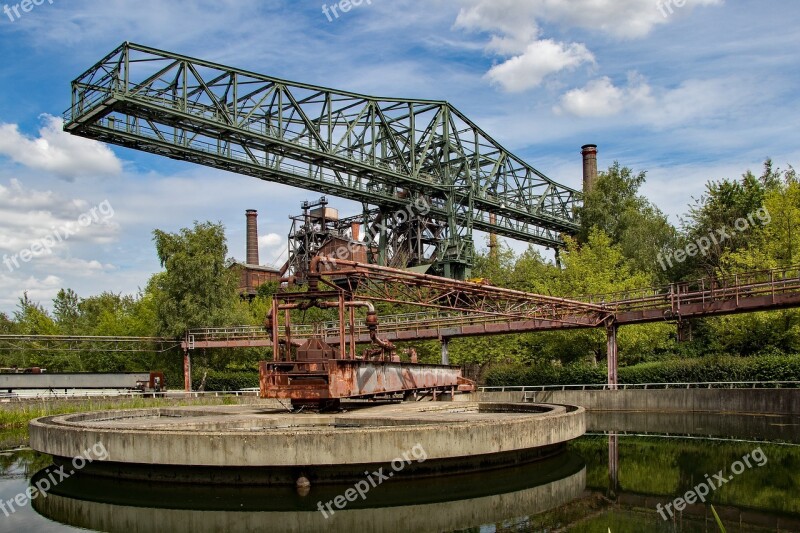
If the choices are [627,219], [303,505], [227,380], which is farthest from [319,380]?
[627,219]

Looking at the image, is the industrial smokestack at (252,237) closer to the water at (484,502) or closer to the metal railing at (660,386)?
the metal railing at (660,386)

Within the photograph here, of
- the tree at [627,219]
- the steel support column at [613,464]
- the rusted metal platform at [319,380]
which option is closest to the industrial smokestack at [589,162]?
the tree at [627,219]

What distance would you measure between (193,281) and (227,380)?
24.0 feet

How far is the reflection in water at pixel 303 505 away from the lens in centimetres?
1234

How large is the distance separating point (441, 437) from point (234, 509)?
4.45 m

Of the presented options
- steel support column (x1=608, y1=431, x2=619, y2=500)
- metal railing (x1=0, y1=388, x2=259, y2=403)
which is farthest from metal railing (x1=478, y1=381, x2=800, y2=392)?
metal railing (x1=0, y1=388, x2=259, y2=403)

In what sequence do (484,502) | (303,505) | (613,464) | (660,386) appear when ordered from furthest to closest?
(660,386) < (613,464) < (484,502) < (303,505)

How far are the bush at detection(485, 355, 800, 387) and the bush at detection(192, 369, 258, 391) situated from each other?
1572 centimetres

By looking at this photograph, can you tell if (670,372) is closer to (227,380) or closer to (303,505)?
(303,505)

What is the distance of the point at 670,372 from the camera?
114ft

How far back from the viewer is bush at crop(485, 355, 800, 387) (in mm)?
A: 31281

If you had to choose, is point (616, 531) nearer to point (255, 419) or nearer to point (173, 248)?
point (255, 419)

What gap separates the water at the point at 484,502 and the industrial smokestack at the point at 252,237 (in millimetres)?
73849

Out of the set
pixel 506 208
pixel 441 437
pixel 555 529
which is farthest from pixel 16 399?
pixel 506 208
